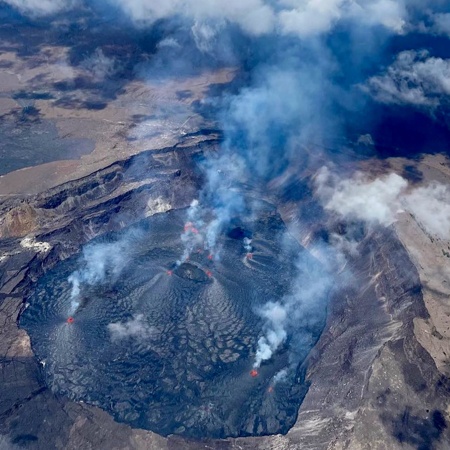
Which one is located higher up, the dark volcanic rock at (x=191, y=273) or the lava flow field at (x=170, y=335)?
the dark volcanic rock at (x=191, y=273)

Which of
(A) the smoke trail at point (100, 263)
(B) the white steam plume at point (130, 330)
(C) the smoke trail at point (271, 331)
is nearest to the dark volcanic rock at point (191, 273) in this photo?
(A) the smoke trail at point (100, 263)

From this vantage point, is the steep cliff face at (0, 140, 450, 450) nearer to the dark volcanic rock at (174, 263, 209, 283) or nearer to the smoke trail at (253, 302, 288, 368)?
the smoke trail at (253, 302, 288, 368)

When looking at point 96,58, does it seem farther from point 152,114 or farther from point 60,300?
point 60,300

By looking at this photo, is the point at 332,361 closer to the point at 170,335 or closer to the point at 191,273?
the point at 170,335

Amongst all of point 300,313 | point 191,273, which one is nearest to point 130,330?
point 191,273

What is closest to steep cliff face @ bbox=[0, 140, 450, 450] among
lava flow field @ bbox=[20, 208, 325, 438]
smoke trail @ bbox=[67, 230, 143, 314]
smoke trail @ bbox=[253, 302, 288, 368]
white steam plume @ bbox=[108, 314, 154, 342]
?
lava flow field @ bbox=[20, 208, 325, 438]

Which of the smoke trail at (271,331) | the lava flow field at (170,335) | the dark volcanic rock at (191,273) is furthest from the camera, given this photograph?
the dark volcanic rock at (191,273)

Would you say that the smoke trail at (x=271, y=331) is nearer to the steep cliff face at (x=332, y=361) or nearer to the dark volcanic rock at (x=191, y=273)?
the steep cliff face at (x=332, y=361)
